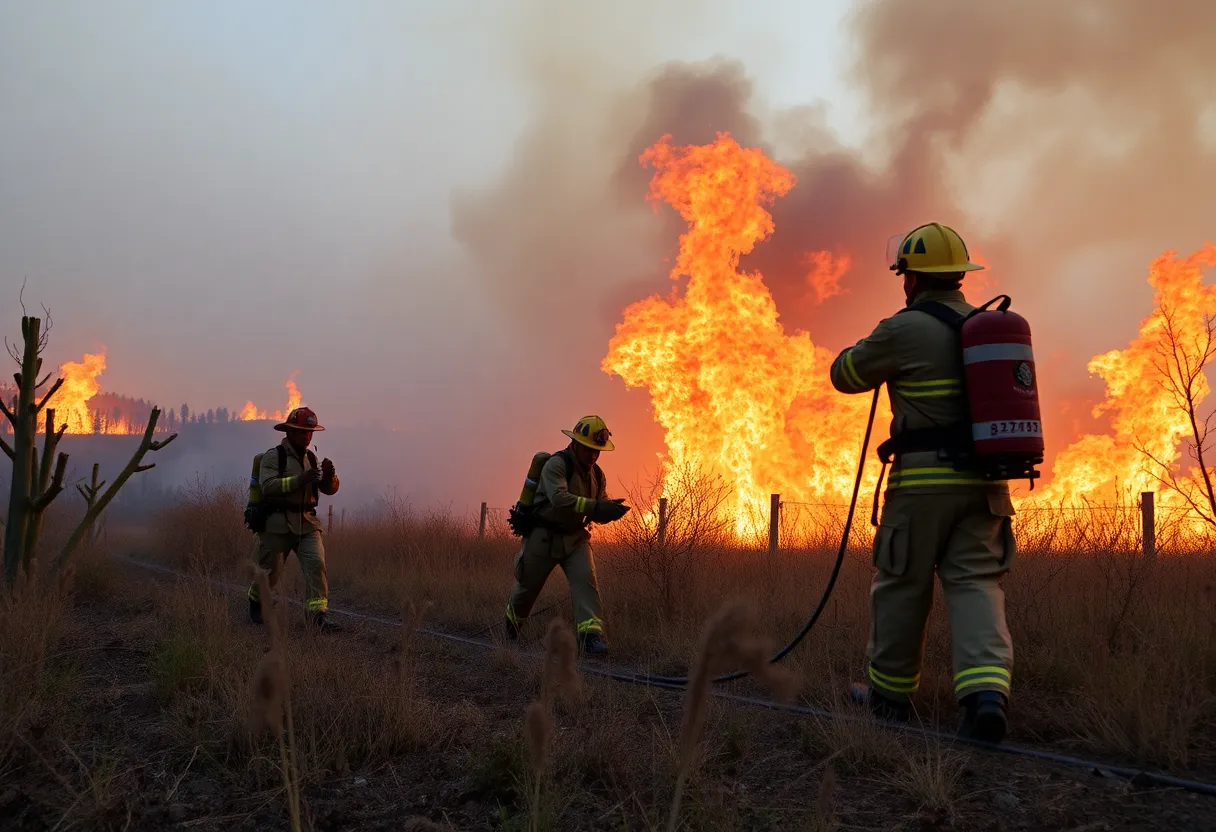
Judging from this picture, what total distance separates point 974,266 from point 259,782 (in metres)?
3.96

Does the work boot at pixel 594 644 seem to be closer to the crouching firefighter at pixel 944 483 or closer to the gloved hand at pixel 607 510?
the gloved hand at pixel 607 510

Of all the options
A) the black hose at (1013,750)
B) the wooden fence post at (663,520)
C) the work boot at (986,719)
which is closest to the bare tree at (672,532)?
the wooden fence post at (663,520)

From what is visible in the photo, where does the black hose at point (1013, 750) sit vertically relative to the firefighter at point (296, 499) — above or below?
below

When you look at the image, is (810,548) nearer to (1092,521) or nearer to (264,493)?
(1092,521)

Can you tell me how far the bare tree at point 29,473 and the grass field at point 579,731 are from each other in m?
1.04

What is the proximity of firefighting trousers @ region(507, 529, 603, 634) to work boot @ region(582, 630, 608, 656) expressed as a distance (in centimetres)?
10

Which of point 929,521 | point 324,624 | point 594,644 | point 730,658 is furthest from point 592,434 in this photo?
point 730,658

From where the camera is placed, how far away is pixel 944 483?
349 centimetres

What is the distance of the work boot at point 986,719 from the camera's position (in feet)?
10.3

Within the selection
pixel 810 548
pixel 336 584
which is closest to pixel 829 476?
pixel 810 548

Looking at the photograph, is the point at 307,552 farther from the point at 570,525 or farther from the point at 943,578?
the point at 943,578

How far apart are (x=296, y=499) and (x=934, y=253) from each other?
19.9ft

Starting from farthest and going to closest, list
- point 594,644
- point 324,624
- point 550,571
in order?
1. point 324,624
2. point 550,571
3. point 594,644

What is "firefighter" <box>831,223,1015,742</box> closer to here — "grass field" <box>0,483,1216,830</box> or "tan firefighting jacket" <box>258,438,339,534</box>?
"grass field" <box>0,483,1216,830</box>
